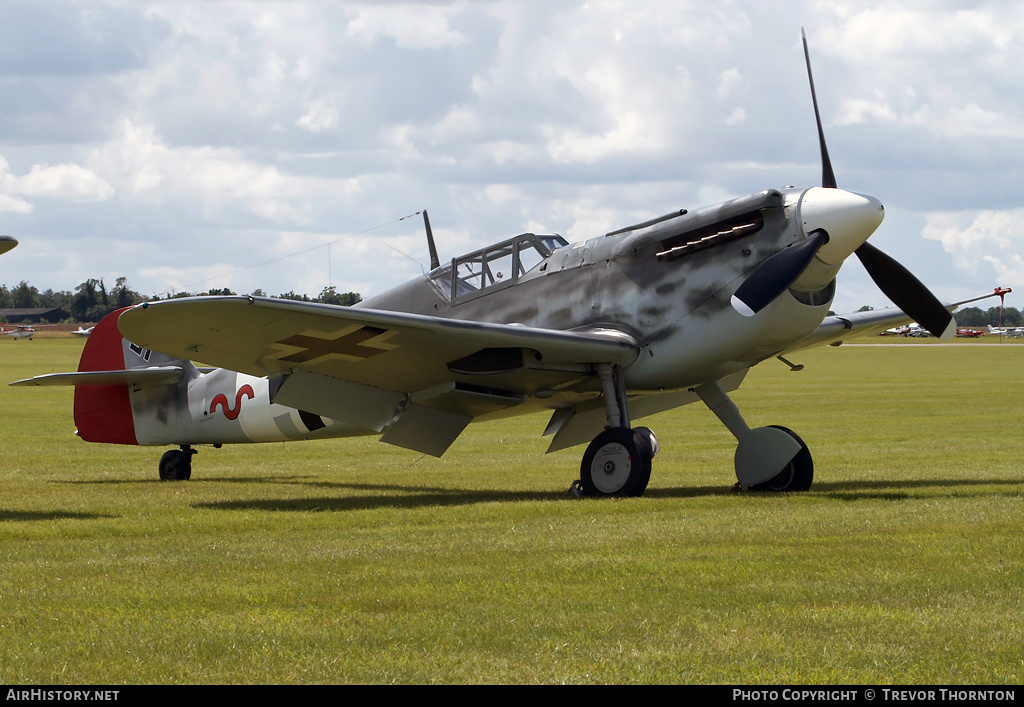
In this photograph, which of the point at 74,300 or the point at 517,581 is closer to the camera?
the point at 517,581

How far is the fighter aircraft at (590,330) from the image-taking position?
1066cm

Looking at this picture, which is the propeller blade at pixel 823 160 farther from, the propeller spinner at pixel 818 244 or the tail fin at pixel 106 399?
the tail fin at pixel 106 399

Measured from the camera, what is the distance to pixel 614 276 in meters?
11.8

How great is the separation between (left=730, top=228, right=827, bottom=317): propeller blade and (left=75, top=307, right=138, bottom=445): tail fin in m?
8.57

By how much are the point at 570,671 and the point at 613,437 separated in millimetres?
6615

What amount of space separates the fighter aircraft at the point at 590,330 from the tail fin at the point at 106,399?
12.3 feet

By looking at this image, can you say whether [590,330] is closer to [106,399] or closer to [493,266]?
[493,266]

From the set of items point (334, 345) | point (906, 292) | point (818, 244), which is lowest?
point (334, 345)

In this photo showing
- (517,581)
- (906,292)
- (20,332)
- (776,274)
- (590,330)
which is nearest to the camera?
(517,581)

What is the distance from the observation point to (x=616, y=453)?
1109 cm

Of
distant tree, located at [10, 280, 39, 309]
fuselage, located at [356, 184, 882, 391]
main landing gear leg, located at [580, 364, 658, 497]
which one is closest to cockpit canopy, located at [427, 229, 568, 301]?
fuselage, located at [356, 184, 882, 391]

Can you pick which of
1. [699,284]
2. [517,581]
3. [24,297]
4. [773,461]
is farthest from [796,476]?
[24,297]

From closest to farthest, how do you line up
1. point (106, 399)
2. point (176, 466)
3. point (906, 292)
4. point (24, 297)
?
1. point (906, 292)
2. point (176, 466)
3. point (106, 399)
4. point (24, 297)

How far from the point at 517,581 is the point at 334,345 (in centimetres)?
489
